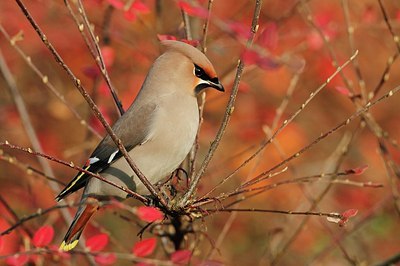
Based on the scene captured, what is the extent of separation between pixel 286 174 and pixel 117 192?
519cm

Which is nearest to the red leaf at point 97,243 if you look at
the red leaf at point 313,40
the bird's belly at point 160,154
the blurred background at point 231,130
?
the bird's belly at point 160,154

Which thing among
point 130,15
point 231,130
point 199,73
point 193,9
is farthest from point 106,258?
point 231,130

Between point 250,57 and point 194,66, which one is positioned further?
point 194,66

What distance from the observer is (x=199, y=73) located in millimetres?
3762

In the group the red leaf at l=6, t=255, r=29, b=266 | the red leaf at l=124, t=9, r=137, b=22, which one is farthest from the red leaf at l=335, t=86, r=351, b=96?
the red leaf at l=6, t=255, r=29, b=266

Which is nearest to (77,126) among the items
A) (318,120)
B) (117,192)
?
(318,120)

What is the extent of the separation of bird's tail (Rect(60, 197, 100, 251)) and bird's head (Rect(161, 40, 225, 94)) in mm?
807

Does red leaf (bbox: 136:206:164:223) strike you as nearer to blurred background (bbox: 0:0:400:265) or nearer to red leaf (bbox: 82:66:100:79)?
red leaf (bbox: 82:66:100:79)

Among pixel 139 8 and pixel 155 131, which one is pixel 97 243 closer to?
pixel 155 131

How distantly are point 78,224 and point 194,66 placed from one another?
3.34 feet

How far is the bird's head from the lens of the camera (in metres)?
3.61

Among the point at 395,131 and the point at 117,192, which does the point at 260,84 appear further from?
the point at 117,192

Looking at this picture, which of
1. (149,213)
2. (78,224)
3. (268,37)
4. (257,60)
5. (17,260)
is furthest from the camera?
(268,37)

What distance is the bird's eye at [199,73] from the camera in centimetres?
370
